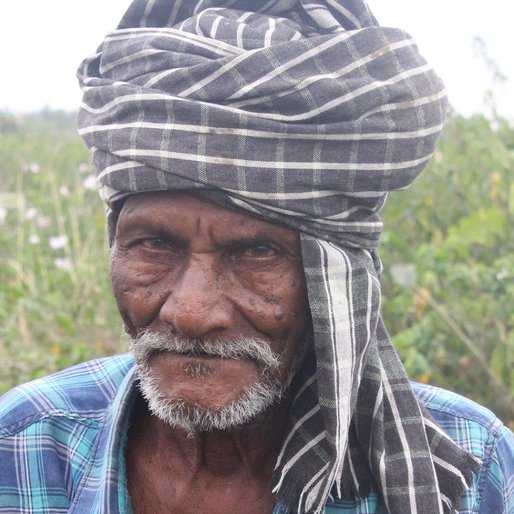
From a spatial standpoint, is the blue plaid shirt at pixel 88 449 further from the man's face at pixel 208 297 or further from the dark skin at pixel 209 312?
the man's face at pixel 208 297

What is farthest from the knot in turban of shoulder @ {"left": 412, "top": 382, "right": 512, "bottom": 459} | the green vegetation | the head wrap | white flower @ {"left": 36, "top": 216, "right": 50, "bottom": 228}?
white flower @ {"left": 36, "top": 216, "right": 50, "bottom": 228}

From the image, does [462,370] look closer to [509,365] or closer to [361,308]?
[509,365]

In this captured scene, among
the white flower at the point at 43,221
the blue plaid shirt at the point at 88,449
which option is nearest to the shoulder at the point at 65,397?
the blue plaid shirt at the point at 88,449

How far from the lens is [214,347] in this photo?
1467 millimetres

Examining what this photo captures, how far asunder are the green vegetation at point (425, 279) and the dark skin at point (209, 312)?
1.03 meters

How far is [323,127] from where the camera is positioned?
144cm

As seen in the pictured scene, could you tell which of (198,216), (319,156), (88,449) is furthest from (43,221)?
(319,156)

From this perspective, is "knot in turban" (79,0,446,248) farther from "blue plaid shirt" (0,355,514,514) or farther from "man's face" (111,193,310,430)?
"blue plaid shirt" (0,355,514,514)

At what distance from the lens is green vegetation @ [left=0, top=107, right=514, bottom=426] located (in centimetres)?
272

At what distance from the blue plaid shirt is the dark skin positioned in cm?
9

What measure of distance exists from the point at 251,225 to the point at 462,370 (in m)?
1.62

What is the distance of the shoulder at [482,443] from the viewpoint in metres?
1.61

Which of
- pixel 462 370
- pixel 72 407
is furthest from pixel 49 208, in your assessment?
pixel 72 407

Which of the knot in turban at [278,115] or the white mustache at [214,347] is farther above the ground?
the knot in turban at [278,115]
